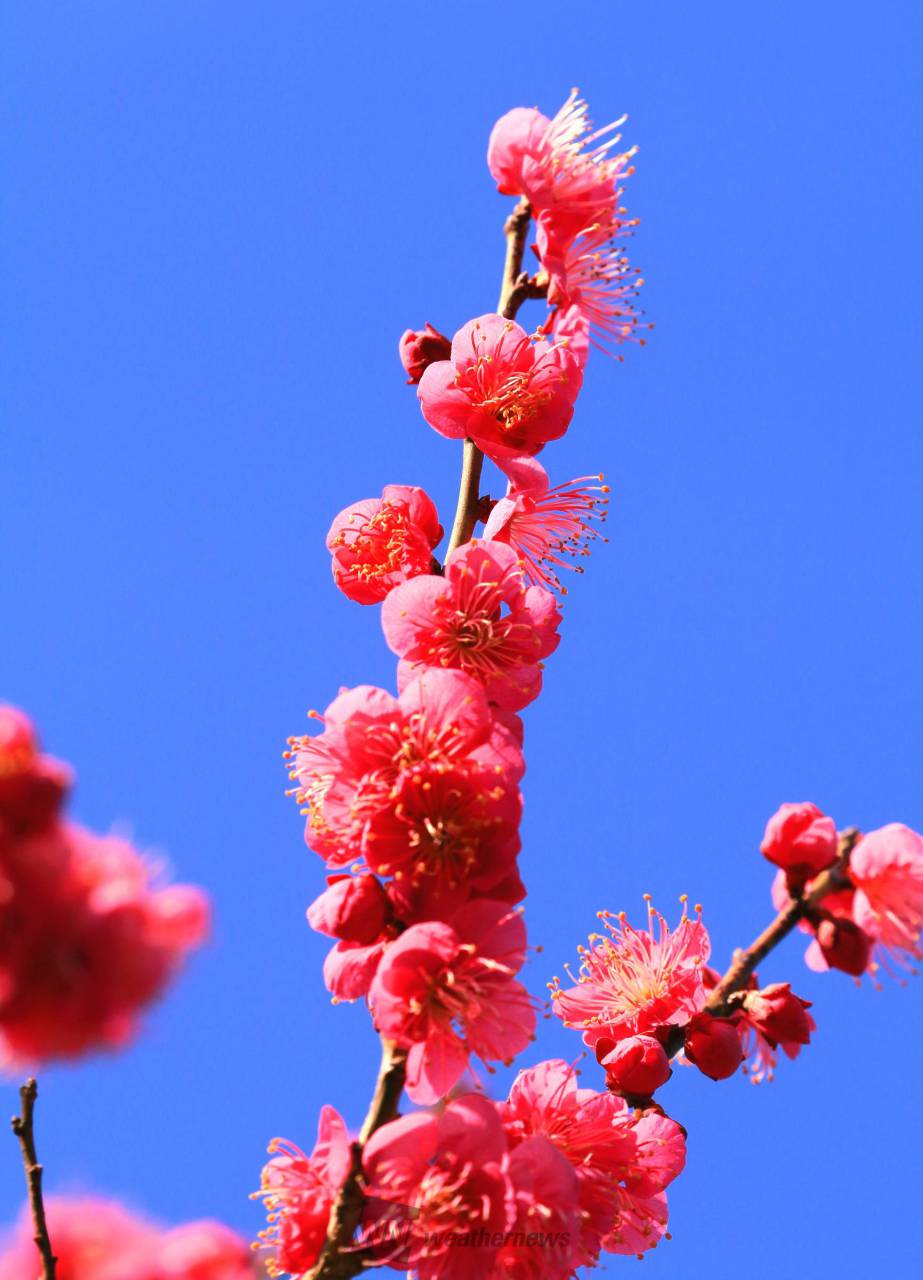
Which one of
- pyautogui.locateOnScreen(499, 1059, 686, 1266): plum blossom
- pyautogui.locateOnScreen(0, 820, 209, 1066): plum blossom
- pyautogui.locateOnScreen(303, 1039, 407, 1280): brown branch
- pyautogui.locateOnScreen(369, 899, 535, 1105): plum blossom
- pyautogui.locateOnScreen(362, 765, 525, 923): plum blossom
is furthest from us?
pyautogui.locateOnScreen(499, 1059, 686, 1266): plum blossom

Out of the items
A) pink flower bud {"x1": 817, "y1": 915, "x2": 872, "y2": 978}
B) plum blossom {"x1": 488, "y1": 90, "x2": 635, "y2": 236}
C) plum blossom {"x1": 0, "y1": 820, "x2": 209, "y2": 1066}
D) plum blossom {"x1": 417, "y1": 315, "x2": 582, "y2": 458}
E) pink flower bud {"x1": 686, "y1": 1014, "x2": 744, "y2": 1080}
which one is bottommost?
plum blossom {"x1": 0, "y1": 820, "x2": 209, "y2": 1066}

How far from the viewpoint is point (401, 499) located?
346 cm

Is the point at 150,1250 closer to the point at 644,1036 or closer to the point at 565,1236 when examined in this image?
the point at 565,1236

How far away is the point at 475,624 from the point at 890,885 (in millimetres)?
1090

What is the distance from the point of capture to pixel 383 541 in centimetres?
345

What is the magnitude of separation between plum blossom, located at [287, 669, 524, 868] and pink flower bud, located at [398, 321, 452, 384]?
4.08 feet

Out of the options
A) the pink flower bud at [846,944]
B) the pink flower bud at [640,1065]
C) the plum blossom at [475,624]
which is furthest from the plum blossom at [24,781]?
the pink flower bud at [640,1065]

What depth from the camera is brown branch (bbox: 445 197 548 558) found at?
3439mm

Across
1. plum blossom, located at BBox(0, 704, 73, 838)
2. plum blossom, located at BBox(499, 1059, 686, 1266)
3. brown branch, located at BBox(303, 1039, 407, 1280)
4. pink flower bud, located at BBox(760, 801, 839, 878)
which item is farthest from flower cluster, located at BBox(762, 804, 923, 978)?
plum blossom, located at BBox(0, 704, 73, 838)

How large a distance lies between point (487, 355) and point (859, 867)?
165cm

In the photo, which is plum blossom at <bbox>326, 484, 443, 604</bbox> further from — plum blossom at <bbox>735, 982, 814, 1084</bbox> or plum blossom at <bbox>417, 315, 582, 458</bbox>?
plum blossom at <bbox>735, 982, 814, 1084</bbox>

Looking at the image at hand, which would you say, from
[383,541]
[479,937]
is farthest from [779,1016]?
[383,541]

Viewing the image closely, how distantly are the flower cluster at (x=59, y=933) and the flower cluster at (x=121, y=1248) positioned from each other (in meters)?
0.55

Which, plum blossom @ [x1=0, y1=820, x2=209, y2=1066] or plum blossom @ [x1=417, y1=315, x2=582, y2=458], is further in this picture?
plum blossom @ [x1=417, y1=315, x2=582, y2=458]
